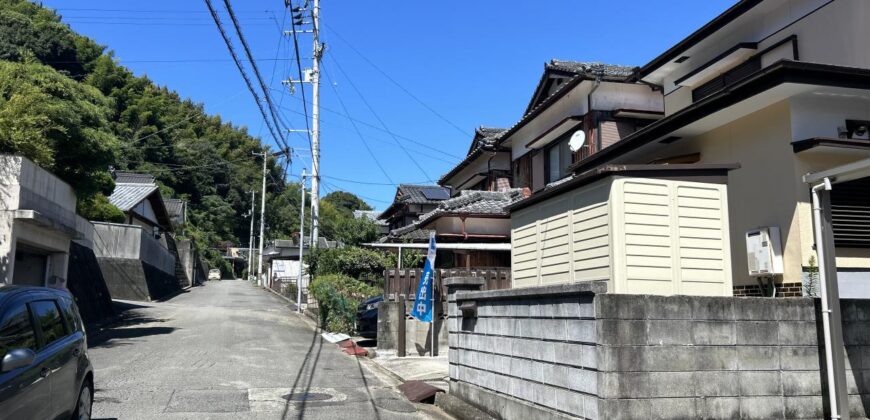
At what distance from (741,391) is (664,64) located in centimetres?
854

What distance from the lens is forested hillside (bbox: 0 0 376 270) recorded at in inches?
598

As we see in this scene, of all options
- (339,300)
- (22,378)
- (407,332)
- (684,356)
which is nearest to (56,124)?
(339,300)

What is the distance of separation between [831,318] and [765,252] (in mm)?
2094

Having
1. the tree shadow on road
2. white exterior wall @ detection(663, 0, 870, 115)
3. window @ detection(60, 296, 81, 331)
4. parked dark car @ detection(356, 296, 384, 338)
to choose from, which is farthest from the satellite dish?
window @ detection(60, 296, 81, 331)

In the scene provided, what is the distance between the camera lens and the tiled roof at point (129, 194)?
3750cm

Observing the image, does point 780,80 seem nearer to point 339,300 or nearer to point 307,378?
point 307,378

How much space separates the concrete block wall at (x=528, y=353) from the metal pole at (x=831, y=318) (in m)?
2.41

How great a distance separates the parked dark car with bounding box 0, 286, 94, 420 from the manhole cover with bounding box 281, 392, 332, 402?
9.69 feet

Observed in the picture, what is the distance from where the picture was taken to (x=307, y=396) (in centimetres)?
948

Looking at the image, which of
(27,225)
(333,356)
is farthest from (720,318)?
(27,225)

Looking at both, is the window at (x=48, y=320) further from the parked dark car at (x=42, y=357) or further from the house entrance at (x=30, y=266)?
the house entrance at (x=30, y=266)

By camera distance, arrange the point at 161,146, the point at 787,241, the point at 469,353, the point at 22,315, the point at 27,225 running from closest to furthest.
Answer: the point at 22,315
the point at 787,241
the point at 469,353
the point at 27,225
the point at 161,146

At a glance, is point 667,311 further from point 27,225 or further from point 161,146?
point 161,146

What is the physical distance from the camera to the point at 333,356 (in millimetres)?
14547
